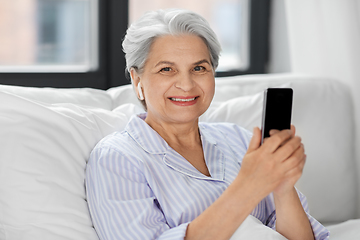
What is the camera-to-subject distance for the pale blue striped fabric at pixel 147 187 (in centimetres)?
107

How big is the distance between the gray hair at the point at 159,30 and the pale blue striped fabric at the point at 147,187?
0.20 meters

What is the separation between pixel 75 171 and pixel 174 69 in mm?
397

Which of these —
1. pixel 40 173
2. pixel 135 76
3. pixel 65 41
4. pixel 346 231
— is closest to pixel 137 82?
pixel 135 76

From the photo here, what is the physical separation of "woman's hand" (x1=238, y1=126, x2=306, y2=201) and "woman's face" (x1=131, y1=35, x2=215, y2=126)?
351 millimetres

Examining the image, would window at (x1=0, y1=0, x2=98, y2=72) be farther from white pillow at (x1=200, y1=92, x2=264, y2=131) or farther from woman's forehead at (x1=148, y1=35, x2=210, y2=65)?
woman's forehead at (x1=148, y1=35, x2=210, y2=65)

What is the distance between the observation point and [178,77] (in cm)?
125

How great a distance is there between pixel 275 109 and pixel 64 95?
2.66 ft

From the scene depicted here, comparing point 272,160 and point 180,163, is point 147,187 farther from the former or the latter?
point 272,160

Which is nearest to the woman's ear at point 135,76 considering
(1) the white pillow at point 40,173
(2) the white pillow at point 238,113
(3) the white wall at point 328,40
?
(1) the white pillow at point 40,173

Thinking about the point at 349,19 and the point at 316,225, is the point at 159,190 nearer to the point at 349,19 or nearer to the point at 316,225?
the point at 316,225

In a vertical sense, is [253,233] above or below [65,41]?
below

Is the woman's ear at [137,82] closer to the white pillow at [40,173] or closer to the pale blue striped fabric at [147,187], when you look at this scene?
the pale blue striped fabric at [147,187]

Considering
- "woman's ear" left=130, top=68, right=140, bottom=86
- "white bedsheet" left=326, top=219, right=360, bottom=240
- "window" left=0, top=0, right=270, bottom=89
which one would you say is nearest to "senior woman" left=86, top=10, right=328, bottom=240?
"woman's ear" left=130, top=68, right=140, bottom=86

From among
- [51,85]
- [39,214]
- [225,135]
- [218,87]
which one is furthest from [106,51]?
[39,214]
